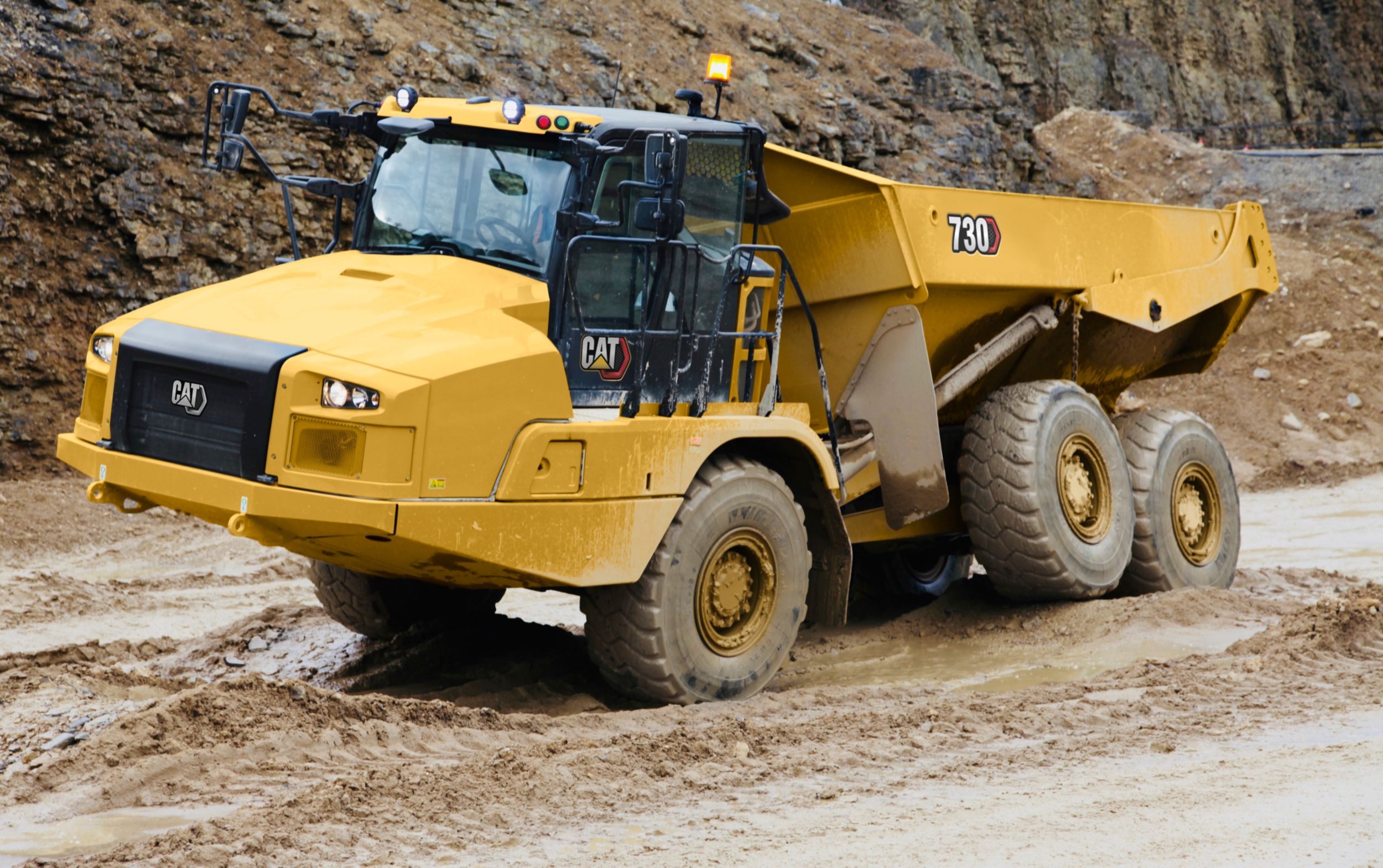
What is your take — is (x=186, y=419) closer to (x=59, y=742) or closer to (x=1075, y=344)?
(x=59, y=742)

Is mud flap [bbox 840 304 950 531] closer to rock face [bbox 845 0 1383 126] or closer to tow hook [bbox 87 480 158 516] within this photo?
tow hook [bbox 87 480 158 516]

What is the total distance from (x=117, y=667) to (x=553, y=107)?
10.4ft

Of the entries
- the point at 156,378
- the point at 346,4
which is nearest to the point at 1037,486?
the point at 156,378

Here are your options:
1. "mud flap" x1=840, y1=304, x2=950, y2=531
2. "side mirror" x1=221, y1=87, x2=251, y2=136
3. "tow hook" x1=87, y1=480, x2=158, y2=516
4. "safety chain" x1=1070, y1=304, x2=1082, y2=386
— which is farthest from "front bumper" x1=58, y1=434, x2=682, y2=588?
"safety chain" x1=1070, y1=304, x2=1082, y2=386

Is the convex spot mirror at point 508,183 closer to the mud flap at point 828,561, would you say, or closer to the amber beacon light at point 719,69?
the amber beacon light at point 719,69

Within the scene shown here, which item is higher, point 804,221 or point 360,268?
point 804,221

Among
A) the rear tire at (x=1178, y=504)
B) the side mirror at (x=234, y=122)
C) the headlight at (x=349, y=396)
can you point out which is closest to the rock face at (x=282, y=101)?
the side mirror at (x=234, y=122)

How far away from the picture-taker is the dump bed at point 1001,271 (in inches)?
281

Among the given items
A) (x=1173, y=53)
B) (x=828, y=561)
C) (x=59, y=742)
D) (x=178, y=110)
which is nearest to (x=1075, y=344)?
(x=828, y=561)

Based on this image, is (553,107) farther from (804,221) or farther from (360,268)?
(804,221)

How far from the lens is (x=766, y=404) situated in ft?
21.5

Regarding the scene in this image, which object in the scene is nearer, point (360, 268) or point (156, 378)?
point (156, 378)

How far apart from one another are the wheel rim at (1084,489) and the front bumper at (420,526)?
2.94 meters

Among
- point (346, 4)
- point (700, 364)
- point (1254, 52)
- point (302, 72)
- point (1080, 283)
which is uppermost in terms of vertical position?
point (1254, 52)
